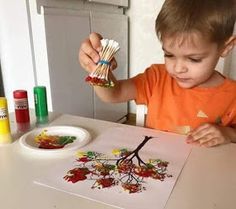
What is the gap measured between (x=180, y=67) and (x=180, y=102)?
0.58ft

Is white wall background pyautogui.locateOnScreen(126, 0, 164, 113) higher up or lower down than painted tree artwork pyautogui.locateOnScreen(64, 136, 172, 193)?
higher up

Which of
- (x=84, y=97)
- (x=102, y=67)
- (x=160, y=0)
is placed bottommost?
(x=84, y=97)

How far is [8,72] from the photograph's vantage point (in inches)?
49.3

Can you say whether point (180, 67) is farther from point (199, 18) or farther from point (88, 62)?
point (88, 62)

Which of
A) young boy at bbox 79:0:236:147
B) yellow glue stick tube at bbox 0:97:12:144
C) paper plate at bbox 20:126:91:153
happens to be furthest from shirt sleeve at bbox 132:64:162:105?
yellow glue stick tube at bbox 0:97:12:144

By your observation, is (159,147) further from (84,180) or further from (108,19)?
(108,19)

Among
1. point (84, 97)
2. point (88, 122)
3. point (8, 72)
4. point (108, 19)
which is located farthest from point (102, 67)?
point (108, 19)

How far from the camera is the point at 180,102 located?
82 cm

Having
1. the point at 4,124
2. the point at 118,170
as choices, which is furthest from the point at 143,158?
the point at 4,124

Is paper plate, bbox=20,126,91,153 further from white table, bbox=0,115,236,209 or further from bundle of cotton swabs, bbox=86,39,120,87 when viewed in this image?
bundle of cotton swabs, bbox=86,39,120,87

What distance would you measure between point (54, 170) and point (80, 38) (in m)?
1.03

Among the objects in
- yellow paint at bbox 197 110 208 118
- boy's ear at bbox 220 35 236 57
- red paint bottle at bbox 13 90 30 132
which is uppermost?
boy's ear at bbox 220 35 236 57

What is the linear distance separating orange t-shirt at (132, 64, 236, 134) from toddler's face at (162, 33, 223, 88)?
9cm

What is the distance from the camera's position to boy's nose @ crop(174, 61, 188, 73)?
66 centimetres
